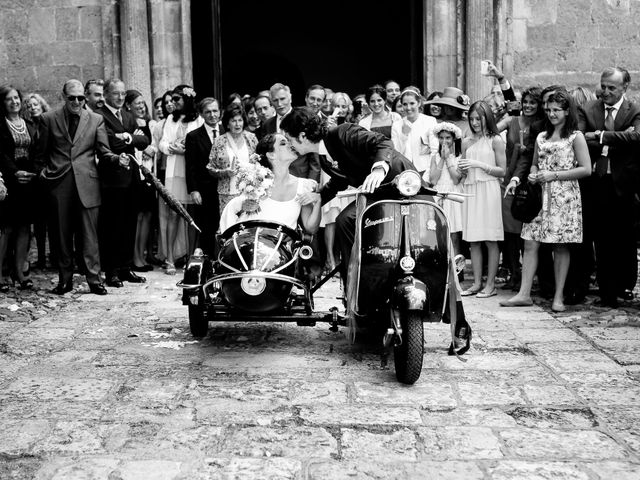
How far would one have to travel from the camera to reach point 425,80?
1314cm

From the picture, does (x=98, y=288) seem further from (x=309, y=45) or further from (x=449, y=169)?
(x=309, y=45)

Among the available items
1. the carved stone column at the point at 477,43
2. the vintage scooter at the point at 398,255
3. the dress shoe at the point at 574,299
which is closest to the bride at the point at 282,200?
the vintage scooter at the point at 398,255

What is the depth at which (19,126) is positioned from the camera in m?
9.09

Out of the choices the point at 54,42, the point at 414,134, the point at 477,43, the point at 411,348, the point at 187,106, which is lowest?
the point at 411,348

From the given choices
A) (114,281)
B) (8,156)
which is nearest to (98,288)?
(114,281)

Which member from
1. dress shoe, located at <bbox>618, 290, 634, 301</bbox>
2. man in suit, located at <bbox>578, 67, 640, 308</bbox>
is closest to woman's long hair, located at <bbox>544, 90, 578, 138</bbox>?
man in suit, located at <bbox>578, 67, 640, 308</bbox>

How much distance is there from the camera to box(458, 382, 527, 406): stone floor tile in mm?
4906

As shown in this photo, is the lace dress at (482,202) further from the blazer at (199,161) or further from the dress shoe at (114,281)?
the dress shoe at (114,281)

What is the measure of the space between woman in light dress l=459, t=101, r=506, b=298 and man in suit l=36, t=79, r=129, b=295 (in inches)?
139

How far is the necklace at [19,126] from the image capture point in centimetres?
903

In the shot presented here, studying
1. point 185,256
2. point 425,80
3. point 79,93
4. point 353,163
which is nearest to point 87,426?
point 353,163

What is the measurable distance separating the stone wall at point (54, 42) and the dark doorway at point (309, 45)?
8.19m

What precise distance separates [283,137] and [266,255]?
1.28 m

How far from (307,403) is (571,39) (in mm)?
9876
